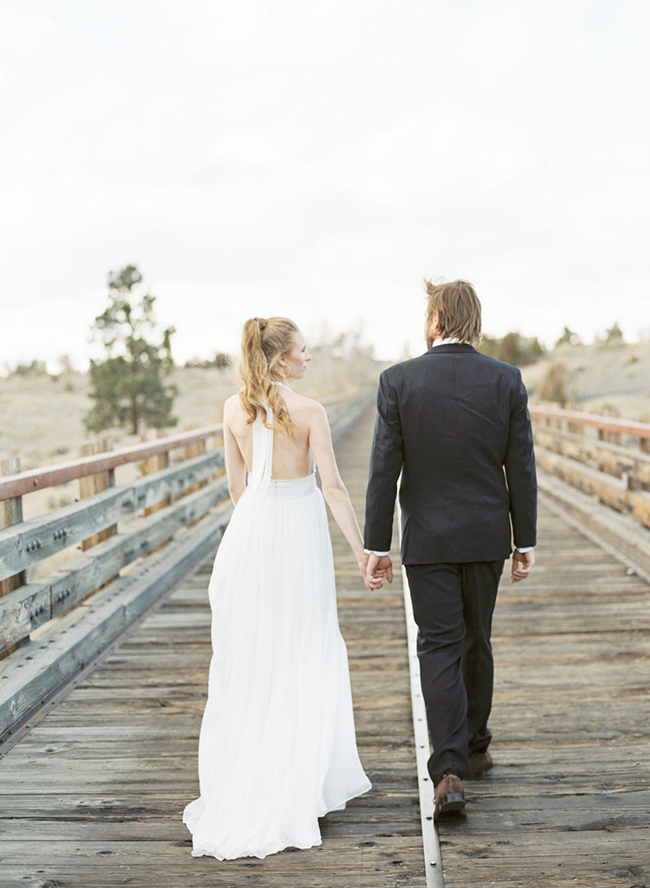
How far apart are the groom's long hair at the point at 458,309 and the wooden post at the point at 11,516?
2124 millimetres

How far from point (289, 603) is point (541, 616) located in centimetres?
303

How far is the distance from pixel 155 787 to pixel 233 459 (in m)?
1.32

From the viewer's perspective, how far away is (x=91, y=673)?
4758mm

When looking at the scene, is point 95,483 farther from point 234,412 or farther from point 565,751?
point 565,751

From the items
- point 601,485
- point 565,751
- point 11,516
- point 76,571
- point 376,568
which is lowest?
point 565,751

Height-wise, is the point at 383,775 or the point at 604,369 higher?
the point at 604,369

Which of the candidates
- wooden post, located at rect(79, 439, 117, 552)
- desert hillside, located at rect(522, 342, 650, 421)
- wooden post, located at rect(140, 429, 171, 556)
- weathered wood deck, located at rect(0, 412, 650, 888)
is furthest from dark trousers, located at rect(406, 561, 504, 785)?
desert hillside, located at rect(522, 342, 650, 421)

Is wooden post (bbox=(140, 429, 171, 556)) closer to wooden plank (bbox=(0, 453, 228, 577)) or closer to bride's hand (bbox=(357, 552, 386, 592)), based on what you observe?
wooden plank (bbox=(0, 453, 228, 577))

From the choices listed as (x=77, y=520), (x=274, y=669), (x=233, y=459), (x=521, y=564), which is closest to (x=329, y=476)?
(x=233, y=459)

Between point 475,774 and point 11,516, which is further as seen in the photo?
point 11,516

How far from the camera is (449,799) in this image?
3018 mm

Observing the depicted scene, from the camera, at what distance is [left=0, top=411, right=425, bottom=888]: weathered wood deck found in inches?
109

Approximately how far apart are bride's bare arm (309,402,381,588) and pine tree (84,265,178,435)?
101 feet

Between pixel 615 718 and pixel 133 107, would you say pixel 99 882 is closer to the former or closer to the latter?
pixel 615 718
